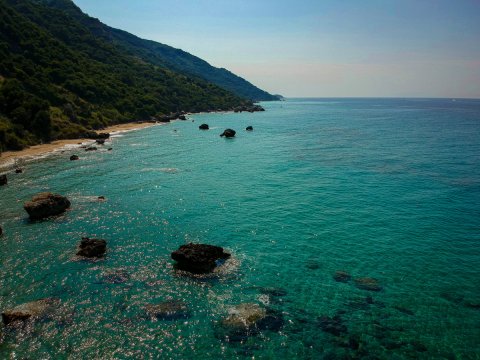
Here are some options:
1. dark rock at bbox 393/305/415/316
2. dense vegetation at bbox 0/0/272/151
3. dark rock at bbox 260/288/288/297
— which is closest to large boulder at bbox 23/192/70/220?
dark rock at bbox 260/288/288/297

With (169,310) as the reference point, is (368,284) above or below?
below

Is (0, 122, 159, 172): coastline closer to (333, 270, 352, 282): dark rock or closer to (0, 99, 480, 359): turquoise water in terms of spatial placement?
(0, 99, 480, 359): turquoise water

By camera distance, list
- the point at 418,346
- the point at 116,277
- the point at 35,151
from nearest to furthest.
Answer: the point at 418,346, the point at 116,277, the point at 35,151

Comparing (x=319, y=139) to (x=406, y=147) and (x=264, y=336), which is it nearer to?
(x=406, y=147)

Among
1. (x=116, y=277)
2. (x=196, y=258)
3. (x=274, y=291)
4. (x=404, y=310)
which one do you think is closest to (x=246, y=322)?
(x=274, y=291)

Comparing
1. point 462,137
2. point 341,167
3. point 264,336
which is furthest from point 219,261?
point 462,137

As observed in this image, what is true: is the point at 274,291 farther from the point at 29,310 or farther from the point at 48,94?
the point at 48,94
